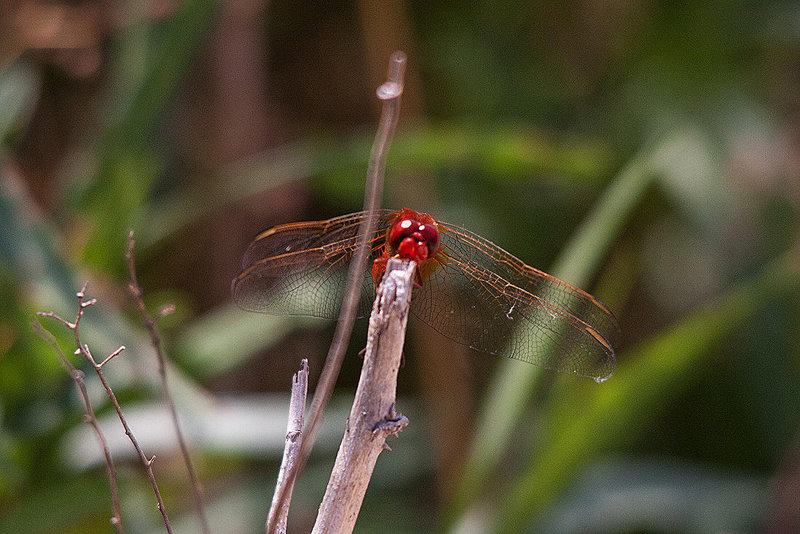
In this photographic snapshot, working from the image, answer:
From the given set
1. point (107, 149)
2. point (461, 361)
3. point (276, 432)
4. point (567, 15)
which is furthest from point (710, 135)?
point (107, 149)

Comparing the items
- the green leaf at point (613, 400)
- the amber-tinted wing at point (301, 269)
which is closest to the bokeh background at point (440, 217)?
the green leaf at point (613, 400)

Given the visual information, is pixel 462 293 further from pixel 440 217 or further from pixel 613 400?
pixel 440 217

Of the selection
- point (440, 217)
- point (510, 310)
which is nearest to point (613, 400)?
point (510, 310)

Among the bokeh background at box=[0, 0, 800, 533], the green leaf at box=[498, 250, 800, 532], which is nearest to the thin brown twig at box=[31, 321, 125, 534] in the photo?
the bokeh background at box=[0, 0, 800, 533]

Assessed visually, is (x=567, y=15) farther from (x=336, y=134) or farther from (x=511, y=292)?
(x=511, y=292)

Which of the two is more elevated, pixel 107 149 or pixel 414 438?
pixel 107 149

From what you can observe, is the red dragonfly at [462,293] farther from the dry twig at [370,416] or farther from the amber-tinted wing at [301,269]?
the dry twig at [370,416]
